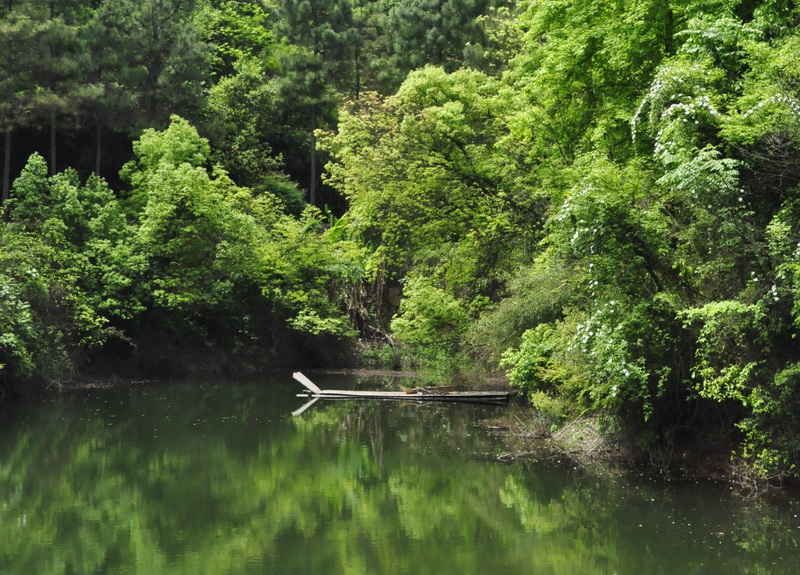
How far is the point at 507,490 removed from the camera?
1483cm

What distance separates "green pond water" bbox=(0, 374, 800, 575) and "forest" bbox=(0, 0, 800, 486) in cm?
155

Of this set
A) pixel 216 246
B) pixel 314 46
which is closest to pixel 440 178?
pixel 216 246

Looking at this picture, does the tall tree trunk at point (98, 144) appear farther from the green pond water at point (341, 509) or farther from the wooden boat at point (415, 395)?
the green pond water at point (341, 509)

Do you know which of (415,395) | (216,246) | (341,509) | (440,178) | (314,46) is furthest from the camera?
(314,46)

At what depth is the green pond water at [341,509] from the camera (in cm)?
1113

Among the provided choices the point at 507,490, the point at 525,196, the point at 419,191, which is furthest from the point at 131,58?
the point at 507,490

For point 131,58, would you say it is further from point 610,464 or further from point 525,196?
point 610,464

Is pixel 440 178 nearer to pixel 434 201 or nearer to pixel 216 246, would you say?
pixel 434 201

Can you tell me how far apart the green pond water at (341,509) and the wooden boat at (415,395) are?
2.14m

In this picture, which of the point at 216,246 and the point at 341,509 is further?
the point at 216,246

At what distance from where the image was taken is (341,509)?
13938 mm

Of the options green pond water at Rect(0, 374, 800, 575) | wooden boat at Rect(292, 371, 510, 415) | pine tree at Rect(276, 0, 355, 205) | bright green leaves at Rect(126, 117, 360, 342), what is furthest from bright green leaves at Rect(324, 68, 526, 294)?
pine tree at Rect(276, 0, 355, 205)

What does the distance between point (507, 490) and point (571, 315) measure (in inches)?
143

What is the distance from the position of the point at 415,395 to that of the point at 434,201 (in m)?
5.00
